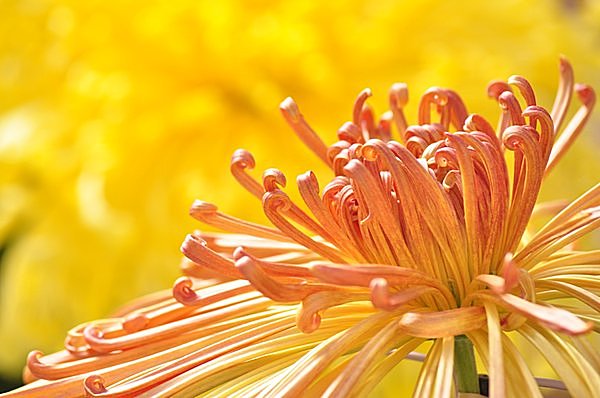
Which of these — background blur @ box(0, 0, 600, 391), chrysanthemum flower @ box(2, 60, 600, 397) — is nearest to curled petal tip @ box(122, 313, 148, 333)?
chrysanthemum flower @ box(2, 60, 600, 397)

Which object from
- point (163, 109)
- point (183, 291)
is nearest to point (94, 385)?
point (183, 291)

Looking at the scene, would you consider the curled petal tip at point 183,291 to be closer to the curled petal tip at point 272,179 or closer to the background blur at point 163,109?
the curled petal tip at point 272,179

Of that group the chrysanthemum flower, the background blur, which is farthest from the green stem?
the background blur

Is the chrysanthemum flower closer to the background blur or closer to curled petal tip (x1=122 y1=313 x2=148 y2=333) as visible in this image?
curled petal tip (x1=122 y1=313 x2=148 y2=333)

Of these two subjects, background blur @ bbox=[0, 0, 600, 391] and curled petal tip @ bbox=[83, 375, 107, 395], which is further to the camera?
background blur @ bbox=[0, 0, 600, 391]

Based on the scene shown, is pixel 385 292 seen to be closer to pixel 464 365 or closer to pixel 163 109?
pixel 464 365

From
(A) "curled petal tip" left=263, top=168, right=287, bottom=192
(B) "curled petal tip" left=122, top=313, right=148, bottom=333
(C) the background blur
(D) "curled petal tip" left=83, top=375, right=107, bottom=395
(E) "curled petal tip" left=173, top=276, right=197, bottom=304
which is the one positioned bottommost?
(D) "curled petal tip" left=83, top=375, right=107, bottom=395

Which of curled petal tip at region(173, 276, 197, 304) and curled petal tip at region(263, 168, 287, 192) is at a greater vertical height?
curled petal tip at region(263, 168, 287, 192)

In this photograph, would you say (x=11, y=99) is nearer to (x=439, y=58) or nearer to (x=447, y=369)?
(x=439, y=58)
